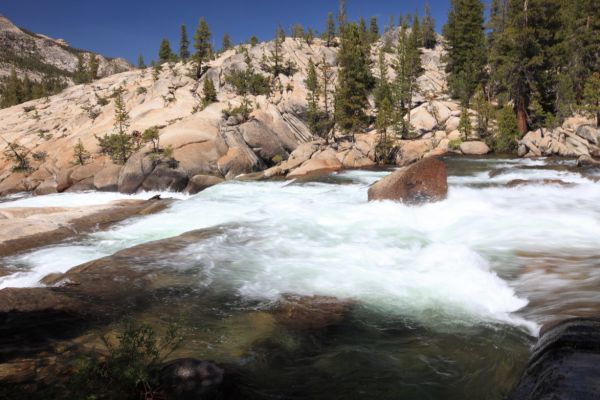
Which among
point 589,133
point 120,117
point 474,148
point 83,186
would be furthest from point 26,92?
point 589,133

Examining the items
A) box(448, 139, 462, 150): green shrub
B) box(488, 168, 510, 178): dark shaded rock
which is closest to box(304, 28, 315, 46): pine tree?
box(448, 139, 462, 150): green shrub

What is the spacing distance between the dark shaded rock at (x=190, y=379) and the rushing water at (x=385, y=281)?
1.62 feet

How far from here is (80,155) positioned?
35625mm

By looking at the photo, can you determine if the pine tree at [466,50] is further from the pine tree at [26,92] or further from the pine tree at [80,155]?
the pine tree at [26,92]

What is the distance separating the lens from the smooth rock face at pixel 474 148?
37.6 m

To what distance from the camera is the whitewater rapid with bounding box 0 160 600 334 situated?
783 centimetres

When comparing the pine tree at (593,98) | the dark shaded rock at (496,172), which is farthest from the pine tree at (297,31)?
the dark shaded rock at (496,172)

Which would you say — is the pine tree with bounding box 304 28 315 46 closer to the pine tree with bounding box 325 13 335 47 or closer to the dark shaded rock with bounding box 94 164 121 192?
the pine tree with bounding box 325 13 335 47

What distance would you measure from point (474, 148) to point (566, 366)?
3766 cm

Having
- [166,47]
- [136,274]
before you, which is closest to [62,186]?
[136,274]

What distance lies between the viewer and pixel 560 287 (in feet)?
24.9

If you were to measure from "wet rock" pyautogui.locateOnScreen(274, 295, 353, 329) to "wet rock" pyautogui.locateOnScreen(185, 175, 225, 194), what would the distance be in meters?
22.1

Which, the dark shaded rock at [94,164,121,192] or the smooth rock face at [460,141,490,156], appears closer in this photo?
the dark shaded rock at [94,164,121,192]

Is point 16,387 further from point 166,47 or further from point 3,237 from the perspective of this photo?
point 166,47
